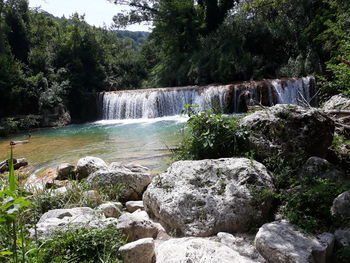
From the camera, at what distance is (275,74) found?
17703 millimetres

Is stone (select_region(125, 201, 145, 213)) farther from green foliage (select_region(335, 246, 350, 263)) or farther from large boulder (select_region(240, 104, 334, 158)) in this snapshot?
green foliage (select_region(335, 246, 350, 263))

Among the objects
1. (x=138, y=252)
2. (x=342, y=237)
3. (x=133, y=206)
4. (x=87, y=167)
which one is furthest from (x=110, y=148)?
(x=342, y=237)

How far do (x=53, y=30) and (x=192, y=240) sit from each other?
25.9m

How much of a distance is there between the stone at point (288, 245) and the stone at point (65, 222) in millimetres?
1460

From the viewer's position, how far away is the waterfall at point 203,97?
1323 centimetres

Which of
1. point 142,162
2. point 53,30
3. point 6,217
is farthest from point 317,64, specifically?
point 53,30

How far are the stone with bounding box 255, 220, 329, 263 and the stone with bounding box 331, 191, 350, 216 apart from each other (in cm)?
42

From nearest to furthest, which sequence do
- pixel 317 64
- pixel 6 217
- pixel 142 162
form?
pixel 6 217
pixel 142 162
pixel 317 64

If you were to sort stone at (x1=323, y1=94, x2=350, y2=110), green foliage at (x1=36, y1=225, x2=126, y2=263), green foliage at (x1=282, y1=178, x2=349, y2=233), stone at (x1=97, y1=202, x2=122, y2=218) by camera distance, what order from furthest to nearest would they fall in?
stone at (x1=323, y1=94, x2=350, y2=110) < stone at (x1=97, y1=202, x2=122, y2=218) < green foliage at (x1=282, y1=178, x2=349, y2=233) < green foliage at (x1=36, y1=225, x2=126, y2=263)

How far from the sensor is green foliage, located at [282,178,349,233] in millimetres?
2885

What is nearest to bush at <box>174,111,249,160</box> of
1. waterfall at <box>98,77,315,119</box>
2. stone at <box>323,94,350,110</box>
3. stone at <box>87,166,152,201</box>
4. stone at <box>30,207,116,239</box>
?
stone at <box>87,166,152,201</box>

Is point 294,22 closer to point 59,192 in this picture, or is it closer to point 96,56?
point 96,56

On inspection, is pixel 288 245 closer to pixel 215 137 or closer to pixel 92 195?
pixel 215 137

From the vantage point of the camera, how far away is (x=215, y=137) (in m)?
4.39
